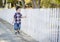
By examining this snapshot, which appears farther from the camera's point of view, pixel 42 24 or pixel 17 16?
pixel 17 16

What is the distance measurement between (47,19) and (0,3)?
46.2 metres

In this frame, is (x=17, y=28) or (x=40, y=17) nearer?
(x=40, y=17)

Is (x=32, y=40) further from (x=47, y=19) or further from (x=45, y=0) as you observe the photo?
(x=45, y=0)

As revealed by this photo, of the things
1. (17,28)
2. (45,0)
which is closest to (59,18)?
(17,28)

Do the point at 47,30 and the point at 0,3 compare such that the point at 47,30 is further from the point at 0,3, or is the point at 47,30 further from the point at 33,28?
the point at 0,3

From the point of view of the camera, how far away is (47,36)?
1019 centimetres

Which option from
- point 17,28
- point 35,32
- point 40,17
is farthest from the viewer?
point 17,28

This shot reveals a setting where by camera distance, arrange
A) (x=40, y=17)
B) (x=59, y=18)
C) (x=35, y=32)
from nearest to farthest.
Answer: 1. (x=59, y=18)
2. (x=40, y=17)
3. (x=35, y=32)

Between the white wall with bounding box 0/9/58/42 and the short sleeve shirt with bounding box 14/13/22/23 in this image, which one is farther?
the short sleeve shirt with bounding box 14/13/22/23

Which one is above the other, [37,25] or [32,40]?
[37,25]

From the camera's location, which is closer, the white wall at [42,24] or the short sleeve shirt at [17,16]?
the white wall at [42,24]

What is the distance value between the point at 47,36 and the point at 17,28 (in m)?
4.87

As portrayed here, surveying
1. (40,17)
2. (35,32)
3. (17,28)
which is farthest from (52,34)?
(17,28)

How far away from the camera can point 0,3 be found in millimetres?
55531
